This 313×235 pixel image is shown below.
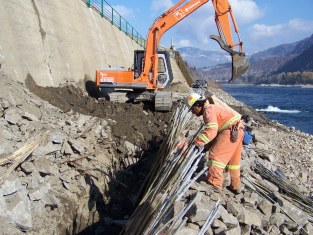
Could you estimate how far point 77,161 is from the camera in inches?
274

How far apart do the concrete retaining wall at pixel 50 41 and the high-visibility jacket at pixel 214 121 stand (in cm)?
564

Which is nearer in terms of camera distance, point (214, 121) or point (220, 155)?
point (214, 121)

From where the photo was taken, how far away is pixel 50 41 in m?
12.0

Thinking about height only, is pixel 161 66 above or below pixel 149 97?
above

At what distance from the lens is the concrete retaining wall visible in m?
9.78

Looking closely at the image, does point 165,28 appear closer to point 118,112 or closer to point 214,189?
point 118,112

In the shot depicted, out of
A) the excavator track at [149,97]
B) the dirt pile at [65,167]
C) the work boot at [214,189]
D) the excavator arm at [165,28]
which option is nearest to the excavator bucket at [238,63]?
the excavator arm at [165,28]

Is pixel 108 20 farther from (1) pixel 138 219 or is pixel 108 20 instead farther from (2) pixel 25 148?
(1) pixel 138 219

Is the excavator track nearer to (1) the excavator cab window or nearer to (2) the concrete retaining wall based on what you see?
(1) the excavator cab window

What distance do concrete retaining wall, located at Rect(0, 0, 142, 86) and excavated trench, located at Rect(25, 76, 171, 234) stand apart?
2.05 feet

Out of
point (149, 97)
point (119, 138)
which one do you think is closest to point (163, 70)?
point (149, 97)

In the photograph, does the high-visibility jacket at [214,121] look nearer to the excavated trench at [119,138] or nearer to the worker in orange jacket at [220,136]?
the worker in orange jacket at [220,136]

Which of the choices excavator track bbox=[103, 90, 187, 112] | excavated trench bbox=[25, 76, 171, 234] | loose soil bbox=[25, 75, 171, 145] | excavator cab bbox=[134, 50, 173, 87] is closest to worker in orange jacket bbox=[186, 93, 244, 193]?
excavated trench bbox=[25, 76, 171, 234]

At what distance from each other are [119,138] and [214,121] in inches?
134
